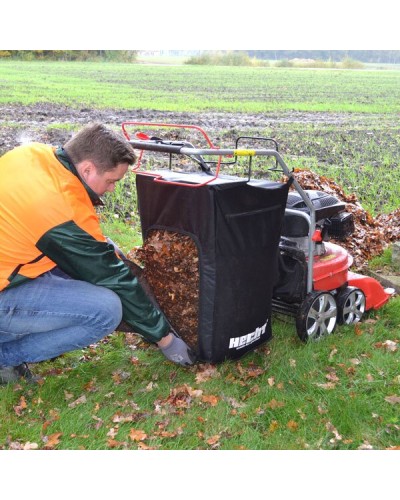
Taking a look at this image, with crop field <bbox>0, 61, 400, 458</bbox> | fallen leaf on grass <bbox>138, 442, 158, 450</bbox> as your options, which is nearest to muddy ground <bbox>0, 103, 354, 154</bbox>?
crop field <bbox>0, 61, 400, 458</bbox>

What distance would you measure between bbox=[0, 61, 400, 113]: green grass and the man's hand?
13.9 feet

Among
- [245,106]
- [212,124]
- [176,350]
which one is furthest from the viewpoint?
[245,106]

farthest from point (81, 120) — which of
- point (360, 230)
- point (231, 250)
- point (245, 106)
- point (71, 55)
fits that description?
point (231, 250)

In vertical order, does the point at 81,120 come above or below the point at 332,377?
above

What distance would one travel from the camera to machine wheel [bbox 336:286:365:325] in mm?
3543

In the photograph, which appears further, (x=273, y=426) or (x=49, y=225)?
(x=273, y=426)

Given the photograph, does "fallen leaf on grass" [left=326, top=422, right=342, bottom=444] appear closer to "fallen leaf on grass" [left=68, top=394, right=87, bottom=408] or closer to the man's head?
"fallen leaf on grass" [left=68, top=394, right=87, bottom=408]

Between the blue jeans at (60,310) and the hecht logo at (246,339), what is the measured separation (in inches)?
23.6

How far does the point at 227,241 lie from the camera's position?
2.80 m

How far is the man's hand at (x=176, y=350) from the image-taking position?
9.49 feet

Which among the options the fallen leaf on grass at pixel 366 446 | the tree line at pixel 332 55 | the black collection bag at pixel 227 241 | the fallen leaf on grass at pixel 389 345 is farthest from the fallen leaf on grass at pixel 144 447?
the tree line at pixel 332 55

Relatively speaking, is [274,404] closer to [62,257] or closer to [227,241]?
[227,241]

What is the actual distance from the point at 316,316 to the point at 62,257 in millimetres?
1515

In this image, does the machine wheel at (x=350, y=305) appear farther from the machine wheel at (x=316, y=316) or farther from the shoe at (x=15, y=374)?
the shoe at (x=15, y=374)
